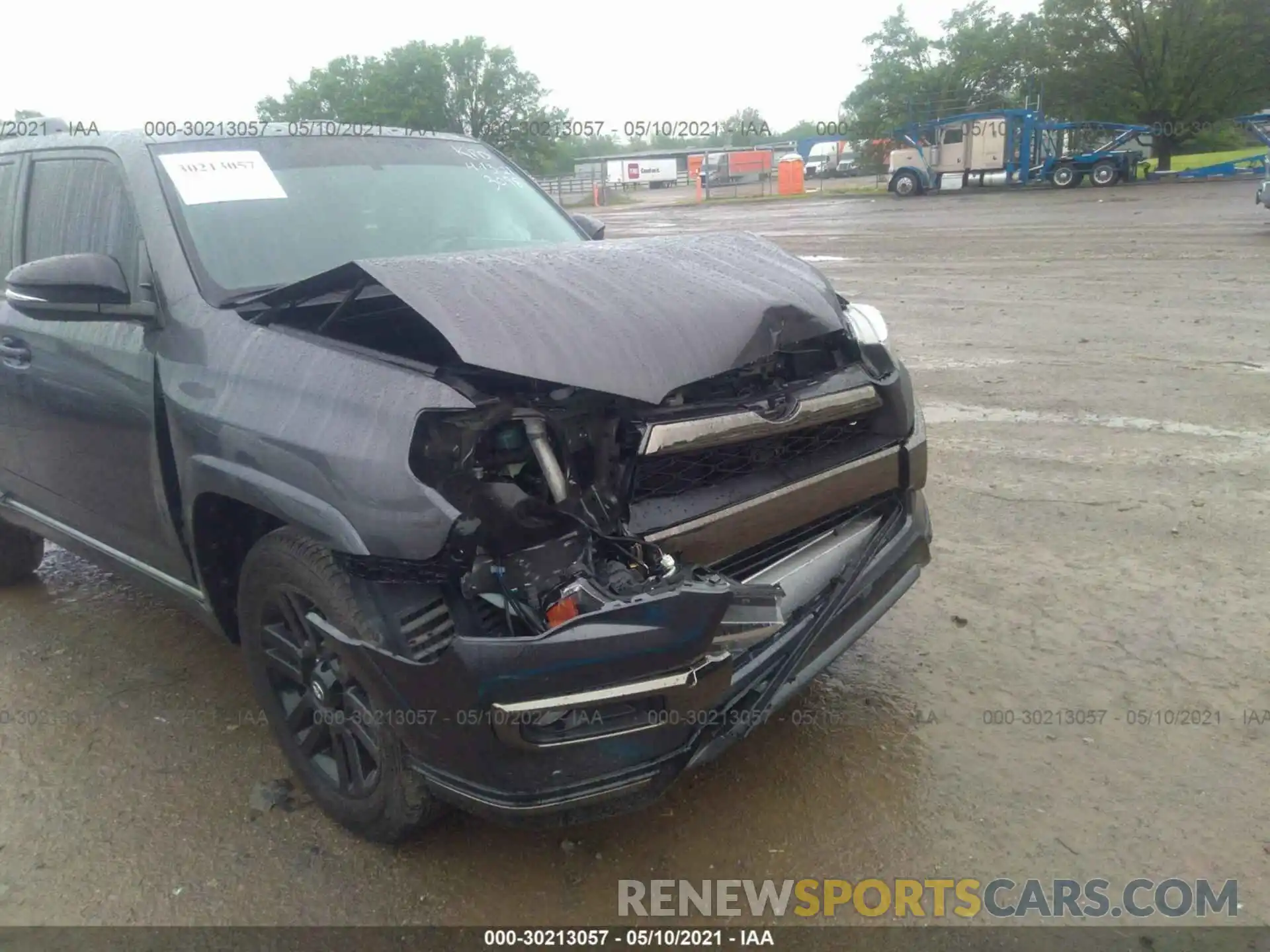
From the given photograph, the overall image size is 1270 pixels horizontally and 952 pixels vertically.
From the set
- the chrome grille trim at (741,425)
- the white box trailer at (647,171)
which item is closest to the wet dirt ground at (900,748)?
the chrome grille trim at (741,425)

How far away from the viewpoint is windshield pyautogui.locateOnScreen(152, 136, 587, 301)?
10.4ft

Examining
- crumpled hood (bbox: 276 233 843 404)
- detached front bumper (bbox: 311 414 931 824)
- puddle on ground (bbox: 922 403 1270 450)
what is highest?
crumpled hood (bbox: 276 233 843 404)

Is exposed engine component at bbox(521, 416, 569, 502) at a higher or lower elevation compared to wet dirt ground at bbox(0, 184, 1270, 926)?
higher

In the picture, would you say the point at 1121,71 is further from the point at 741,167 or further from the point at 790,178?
the point at 741,167

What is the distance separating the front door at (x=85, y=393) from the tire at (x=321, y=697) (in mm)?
482

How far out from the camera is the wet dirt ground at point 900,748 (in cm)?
262

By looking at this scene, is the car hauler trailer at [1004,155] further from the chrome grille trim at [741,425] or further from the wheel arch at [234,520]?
the wheel arch at [234,520]

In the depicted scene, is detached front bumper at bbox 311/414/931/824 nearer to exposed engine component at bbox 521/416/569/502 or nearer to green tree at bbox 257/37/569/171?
exposed engine component at bbox 521/416/569/502

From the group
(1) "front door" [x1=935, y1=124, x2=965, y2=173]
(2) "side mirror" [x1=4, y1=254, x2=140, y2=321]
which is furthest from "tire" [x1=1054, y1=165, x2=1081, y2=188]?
(2) "side mirror" [x1=4, y1=254, x2=140, y2=321]

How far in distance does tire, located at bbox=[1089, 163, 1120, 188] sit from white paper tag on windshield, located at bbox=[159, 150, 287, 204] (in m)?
32.4

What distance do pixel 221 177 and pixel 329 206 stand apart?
1.18 ft

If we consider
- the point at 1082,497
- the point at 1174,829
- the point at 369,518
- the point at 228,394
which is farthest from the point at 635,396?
the point at 1082,497

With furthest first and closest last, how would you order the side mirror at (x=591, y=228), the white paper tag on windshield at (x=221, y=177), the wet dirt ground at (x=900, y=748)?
the side mirror at (x=591, y=228) < the white paper tag on windshield at (x=221, y=177) < the wet dirt ground at (x=900, y=748)

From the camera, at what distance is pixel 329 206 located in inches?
139
